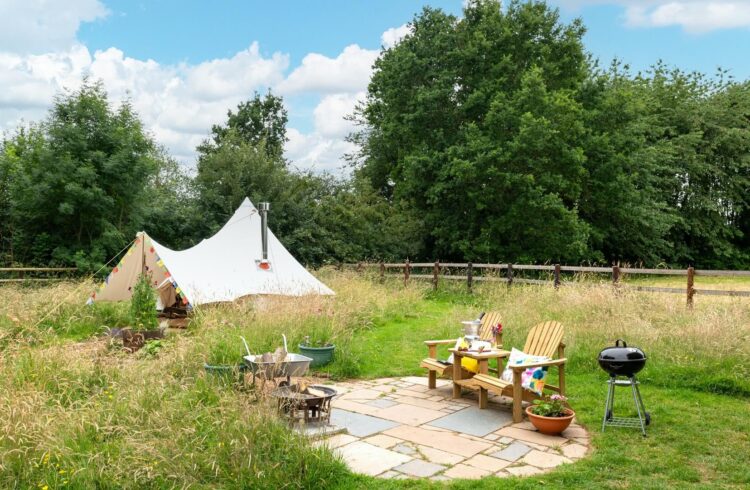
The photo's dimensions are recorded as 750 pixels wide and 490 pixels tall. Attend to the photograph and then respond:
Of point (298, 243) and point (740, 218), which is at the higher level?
point (740, 218)

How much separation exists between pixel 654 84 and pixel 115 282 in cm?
2120

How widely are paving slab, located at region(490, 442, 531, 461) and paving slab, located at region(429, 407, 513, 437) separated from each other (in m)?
0.32

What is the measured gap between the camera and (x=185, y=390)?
4328 millimetres

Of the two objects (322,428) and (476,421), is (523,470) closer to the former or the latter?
(476,421)

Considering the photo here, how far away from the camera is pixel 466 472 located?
3717 millimetres

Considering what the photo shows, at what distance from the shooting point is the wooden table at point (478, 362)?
5.25 meters

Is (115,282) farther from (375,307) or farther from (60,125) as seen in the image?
(60,125)

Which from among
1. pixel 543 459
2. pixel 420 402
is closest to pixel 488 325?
pixel 420 402

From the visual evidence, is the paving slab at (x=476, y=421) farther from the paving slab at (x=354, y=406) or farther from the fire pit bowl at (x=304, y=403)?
the fire pit bowl at (x=304, y=403)

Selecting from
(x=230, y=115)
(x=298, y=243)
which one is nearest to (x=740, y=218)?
(x=298, y=243)

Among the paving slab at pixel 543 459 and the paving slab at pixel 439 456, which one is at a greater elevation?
the paving slab at pixel 543 459

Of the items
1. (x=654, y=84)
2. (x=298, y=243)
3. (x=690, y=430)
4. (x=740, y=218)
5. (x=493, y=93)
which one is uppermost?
(x=654, y=84)

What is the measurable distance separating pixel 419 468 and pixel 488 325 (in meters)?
2.72

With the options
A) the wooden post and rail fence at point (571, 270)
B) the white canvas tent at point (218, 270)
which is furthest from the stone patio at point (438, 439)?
the wooden post and rail fence at point (571, 270)
